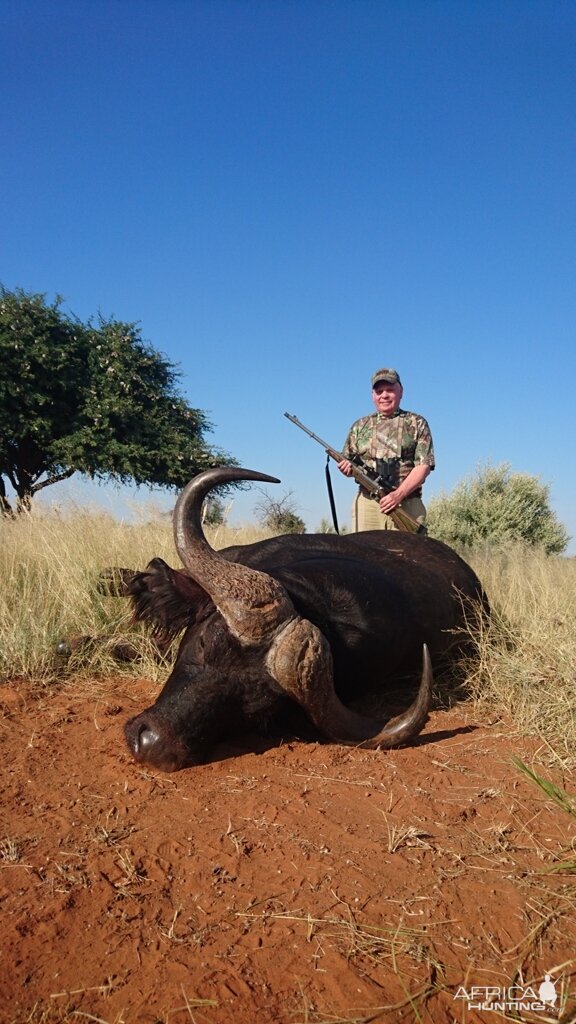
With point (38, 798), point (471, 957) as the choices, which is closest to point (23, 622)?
point (38, 798)

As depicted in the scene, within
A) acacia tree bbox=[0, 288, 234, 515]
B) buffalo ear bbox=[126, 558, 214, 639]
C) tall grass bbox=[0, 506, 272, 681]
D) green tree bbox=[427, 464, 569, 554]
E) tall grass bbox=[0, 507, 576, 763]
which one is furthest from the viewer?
acacia tree bbox=[0, 288, 234, 515]

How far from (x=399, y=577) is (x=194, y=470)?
1451 cm

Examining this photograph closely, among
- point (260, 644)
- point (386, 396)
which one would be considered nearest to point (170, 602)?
point (260, 644)

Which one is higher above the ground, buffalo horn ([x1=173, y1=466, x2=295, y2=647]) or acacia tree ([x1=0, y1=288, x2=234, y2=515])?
acacia tree ([x1=0, y1=288, x2=234, y2=515])

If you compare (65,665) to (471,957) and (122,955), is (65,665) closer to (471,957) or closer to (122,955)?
(122,955)

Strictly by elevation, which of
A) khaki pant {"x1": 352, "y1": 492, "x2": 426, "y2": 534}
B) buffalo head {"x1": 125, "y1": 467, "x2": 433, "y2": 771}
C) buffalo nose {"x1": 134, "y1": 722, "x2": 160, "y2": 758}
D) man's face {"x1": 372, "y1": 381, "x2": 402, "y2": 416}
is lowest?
buffalo nose {"x1": 134, "y1": 722, "x2": 160, "y2": 758}

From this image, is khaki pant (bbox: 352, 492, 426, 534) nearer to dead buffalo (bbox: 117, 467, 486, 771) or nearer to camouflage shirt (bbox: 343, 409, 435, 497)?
camouflage shirt (bbox: 343, 409, 435, 497)

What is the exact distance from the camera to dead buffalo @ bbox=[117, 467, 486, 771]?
2715 mm

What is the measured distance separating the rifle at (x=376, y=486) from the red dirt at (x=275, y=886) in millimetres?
3515

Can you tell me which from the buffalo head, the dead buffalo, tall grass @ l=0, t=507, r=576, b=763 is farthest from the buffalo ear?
tall grass @ l=0, t=507, r=576, b=763

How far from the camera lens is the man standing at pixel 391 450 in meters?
6.79

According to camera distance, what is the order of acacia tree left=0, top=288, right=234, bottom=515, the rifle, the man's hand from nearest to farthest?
the rifle, the man's hand, acacia tree left=0, top=288, right=234, bottom=515

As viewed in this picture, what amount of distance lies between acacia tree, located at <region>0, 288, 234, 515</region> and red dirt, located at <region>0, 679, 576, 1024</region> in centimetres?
1467

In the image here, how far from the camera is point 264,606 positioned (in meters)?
2.74
